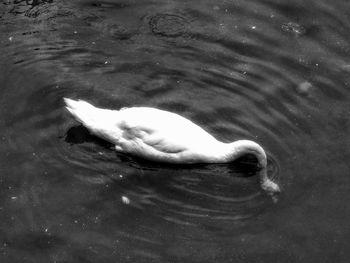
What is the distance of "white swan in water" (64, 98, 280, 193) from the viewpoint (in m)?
9.09

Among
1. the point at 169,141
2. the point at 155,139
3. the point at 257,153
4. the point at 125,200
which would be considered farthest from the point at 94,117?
the point at 257,153

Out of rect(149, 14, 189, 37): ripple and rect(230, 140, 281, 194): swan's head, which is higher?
rect(149, 14, 189, 37): ripple

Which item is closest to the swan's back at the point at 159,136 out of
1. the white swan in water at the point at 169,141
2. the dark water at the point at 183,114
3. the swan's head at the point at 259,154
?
the white swan in water at the point at 169,141

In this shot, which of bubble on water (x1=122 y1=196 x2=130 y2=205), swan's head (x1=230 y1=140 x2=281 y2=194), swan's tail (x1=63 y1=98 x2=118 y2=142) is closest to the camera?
bubble on water (x1=122 y1=196 x2=130 y2=205)

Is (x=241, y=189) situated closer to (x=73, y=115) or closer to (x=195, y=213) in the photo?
(x=195, y=213)

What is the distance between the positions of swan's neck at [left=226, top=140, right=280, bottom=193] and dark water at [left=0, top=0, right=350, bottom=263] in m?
0.14

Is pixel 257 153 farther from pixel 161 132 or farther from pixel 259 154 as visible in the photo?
pixel 161 132

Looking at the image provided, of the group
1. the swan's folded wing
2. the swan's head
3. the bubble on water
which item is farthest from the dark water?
the swan's folded wing

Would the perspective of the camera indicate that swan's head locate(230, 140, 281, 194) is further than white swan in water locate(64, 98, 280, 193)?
No

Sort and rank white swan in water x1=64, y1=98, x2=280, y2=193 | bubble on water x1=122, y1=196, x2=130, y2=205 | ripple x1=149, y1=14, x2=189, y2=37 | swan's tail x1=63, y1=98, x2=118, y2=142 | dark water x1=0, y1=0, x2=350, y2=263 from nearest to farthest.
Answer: dark water x1=0, y1=0, x2=350, y2=263
bubble on water x1=122, y1=196, x2=130, y2=205
white swan in water x1=64, y1=98, x2=280, y2=193
swan's tail x1=63, y1=98, x2=118, y2=142
ripple x1=149, y1=14, x2=189, y2=37

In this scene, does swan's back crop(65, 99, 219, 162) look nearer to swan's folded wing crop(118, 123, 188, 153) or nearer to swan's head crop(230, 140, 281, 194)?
swan's folded wing crop(118, 123, 188, 153)

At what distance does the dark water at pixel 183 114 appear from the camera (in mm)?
8312

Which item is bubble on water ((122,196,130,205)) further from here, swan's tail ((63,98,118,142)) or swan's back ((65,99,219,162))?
swan's tail ((63,98,118,142))

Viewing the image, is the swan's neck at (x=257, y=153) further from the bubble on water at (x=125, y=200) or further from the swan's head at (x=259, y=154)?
the bubble on water at (x=125, y=200)
